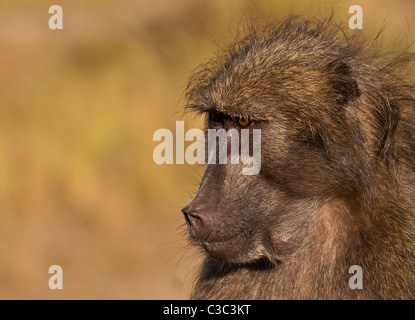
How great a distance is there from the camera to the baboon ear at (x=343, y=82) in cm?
391

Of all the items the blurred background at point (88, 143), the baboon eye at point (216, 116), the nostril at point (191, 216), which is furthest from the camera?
the blurred background at point (88, 143)

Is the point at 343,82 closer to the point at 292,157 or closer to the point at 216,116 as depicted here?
the point at 292,157

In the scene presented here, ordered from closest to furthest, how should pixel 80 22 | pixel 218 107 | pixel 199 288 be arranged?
pixel 218 107, pixel 199 288, pixel 80 22

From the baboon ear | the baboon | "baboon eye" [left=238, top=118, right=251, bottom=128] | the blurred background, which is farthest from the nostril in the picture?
the blurred background

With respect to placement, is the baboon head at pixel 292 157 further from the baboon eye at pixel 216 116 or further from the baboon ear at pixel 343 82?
the baboon eye at pixel 216 116

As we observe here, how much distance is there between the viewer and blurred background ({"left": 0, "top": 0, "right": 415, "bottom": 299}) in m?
10.8

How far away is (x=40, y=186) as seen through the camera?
1136cm

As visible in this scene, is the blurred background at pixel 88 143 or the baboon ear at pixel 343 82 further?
the blurred background at pixel 88 143

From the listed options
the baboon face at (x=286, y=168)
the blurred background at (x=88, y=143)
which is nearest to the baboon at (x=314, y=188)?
the baboon face at (x=286, y=168)

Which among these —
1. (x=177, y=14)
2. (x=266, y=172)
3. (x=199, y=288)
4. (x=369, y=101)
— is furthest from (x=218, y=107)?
(x=177, y=14)

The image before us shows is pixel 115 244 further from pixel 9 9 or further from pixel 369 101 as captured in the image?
pixel 369 101

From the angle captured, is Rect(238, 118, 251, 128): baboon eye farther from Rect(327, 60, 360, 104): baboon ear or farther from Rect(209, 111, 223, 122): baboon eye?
Rect(327, 60, 360, 104): baboon ear

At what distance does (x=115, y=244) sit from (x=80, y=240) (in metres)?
0.52

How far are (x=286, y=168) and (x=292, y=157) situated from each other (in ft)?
0.21
